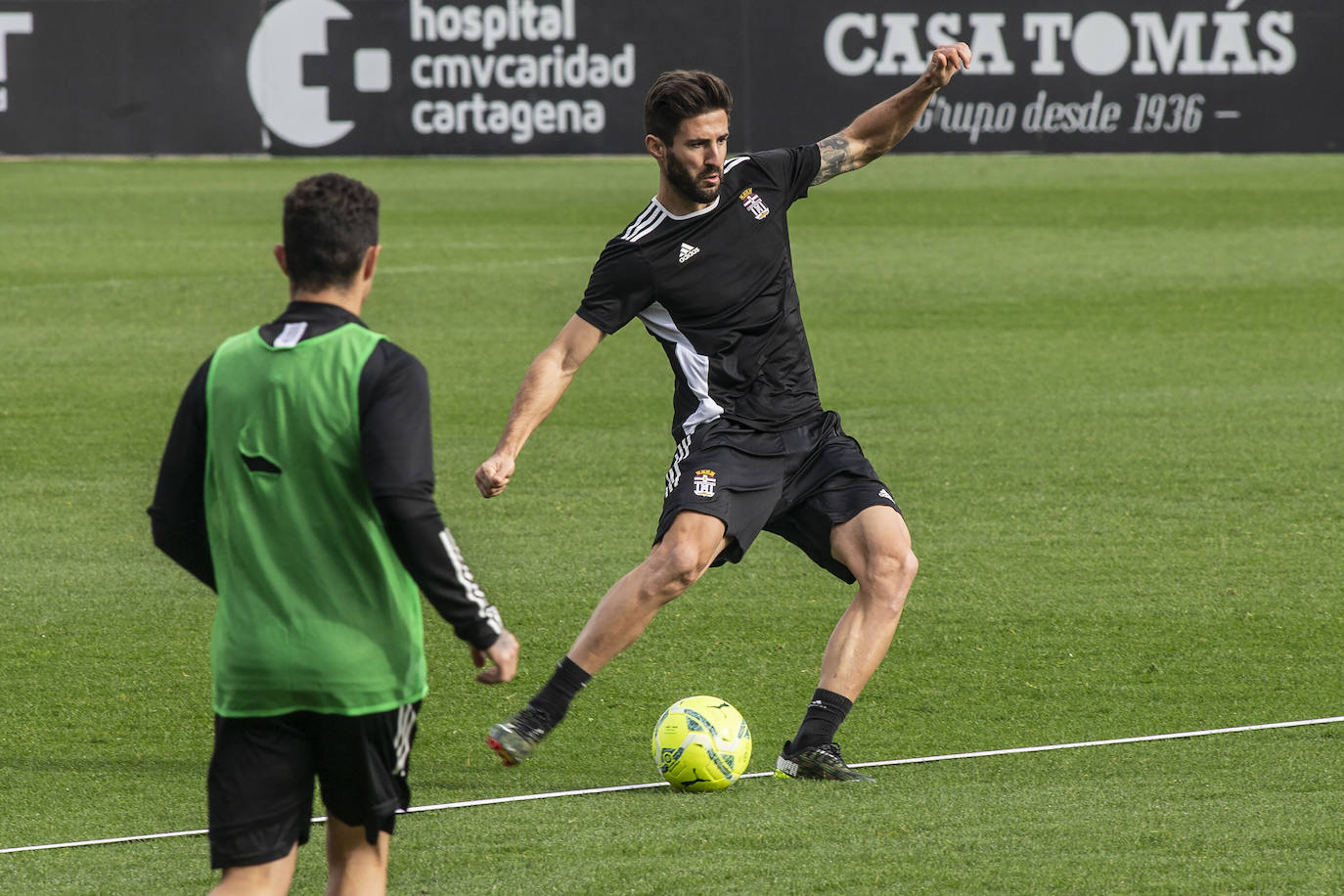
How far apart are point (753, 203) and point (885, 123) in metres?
0.63

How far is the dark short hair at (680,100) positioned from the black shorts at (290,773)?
2.66 meters

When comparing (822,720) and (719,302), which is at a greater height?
(719,302)

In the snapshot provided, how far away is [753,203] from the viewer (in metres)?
6.48

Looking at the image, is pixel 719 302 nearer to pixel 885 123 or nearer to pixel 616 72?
pixel 885 123

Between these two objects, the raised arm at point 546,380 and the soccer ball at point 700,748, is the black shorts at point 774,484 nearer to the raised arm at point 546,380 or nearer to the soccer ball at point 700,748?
the raised arm at point 546,380

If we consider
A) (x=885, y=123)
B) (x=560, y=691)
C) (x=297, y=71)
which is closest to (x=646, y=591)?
(x=560, y=691)

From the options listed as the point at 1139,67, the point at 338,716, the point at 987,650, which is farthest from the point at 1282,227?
the point at 338,716

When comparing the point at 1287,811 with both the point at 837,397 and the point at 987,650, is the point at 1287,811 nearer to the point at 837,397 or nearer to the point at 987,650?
the point at 987,650

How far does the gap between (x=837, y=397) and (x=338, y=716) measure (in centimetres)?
985

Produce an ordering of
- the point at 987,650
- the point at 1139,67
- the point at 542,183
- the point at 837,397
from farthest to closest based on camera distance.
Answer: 1. the point at 1139,67
2. the point at 542,183
3. the point at 837,397
4. the point at 987,650

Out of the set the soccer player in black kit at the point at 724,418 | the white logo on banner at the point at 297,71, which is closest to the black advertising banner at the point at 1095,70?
the white logo on banner at the point at 297,71

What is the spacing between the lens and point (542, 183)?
28.0 metres

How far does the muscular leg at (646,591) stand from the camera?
607 centimetres

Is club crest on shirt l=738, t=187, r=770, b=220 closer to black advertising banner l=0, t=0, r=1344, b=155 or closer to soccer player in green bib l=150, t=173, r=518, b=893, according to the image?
soccer player in green bib l=150, t=173, r=518, b=893
